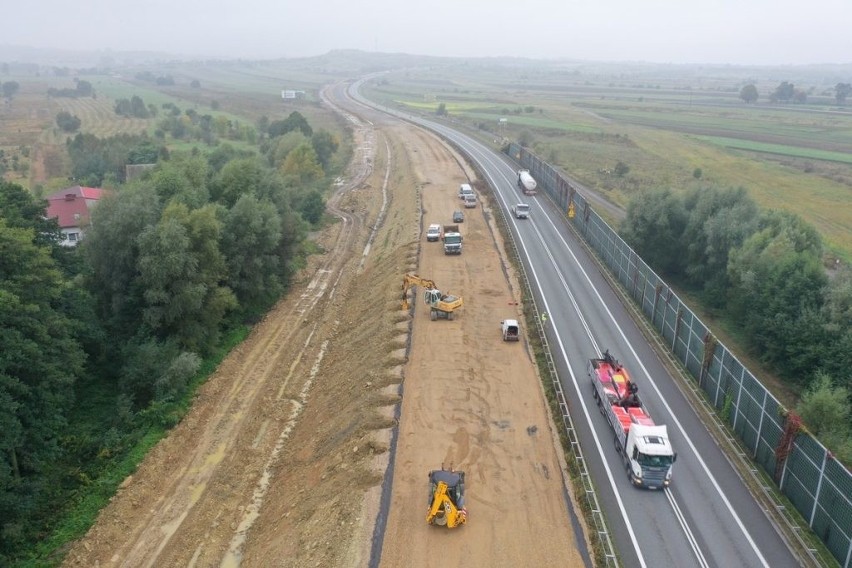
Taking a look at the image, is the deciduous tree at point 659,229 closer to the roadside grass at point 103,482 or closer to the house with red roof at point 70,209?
the roadside grass at point 103,482

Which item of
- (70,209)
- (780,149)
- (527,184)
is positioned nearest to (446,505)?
(70,209)

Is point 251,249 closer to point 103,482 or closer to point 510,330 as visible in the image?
point 510,330

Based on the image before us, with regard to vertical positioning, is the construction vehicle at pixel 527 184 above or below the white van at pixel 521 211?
above

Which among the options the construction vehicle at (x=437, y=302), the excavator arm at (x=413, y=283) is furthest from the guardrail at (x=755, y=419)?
the excavator arm at (x=413, y=283)

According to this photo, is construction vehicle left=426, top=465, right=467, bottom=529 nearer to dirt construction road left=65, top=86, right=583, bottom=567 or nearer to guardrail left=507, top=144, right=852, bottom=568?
dirt construction road left=65, top=86, right=583, bottom=567

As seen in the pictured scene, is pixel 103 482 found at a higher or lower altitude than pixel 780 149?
lower

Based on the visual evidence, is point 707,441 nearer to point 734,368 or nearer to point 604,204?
point 734,368
